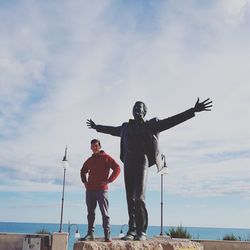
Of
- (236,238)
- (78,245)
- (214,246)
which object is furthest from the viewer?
(236,238)

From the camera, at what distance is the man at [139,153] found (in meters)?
6.05

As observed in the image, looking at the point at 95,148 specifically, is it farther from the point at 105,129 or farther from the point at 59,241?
the point at 59,241

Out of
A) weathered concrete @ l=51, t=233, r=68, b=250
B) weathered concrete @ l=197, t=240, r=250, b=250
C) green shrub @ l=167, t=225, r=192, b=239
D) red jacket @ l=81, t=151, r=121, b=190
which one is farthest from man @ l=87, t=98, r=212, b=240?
green shrub @ l=167, t=225, r=192, b=239

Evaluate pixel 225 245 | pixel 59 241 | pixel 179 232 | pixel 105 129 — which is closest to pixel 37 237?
pixel 59 241

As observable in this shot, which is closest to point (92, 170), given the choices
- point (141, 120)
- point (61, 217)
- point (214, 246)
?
point (141, 120)

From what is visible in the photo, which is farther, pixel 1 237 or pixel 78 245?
pixel 1 237

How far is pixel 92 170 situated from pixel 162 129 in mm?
1153

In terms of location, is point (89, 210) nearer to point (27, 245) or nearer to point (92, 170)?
point (92, 170)

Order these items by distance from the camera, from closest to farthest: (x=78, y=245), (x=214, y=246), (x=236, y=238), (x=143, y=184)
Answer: (x=78, y=245) → (x=143, y=184) → (x=214, y=246) → (x=236, y=238)

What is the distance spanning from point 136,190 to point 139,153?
1.75 feet

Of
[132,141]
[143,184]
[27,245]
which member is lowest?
[27,245]

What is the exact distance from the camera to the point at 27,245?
13.8 m

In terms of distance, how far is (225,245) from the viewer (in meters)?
13.4

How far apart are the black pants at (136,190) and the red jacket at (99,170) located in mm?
186
